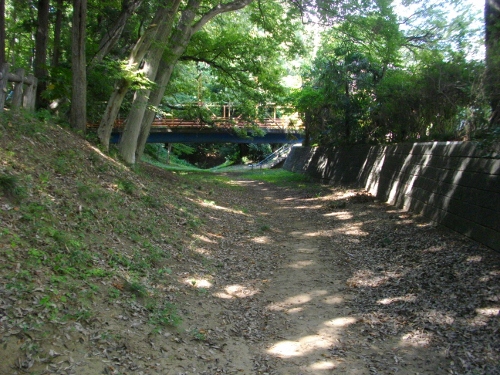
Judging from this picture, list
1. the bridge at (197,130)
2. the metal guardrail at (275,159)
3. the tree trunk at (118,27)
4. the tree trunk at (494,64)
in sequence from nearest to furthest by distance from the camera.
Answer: the tree trunk at (494,64) < the tree trunk at (118,27) < the bridge at (197,130) < the metal guardrail at (275,159)

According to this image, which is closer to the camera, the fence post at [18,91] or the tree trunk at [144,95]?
the fence post at [18,91]

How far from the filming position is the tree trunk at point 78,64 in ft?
37.1

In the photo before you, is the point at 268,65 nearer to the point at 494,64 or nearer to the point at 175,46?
the point at 175,46

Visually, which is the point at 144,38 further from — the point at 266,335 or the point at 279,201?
the point at 266,335

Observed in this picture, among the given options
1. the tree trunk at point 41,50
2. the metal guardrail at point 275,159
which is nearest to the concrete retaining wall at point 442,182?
the tree trunk at point 41,50

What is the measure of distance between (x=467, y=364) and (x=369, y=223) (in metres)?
6.95

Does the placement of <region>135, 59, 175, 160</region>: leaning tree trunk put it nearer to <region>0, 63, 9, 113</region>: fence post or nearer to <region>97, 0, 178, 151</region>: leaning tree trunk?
<region>97, 0, 178, 151</region>: leaning tree trunk

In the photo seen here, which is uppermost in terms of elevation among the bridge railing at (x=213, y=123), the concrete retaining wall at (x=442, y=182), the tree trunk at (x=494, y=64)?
the tree trunk at (x=494, y=64)

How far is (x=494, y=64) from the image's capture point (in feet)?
30.2

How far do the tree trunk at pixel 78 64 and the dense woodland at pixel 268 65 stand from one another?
26mm

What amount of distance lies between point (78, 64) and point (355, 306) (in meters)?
9.21

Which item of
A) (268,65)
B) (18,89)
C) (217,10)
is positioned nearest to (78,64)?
(18,89)

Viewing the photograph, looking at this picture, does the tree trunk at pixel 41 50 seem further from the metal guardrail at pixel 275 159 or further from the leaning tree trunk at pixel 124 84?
the metal guardrail at pixel 275 159

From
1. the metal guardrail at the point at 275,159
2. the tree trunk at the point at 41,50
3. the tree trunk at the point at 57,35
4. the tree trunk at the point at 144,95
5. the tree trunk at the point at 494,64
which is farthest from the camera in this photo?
the metal guardrail at the point at 275,159
